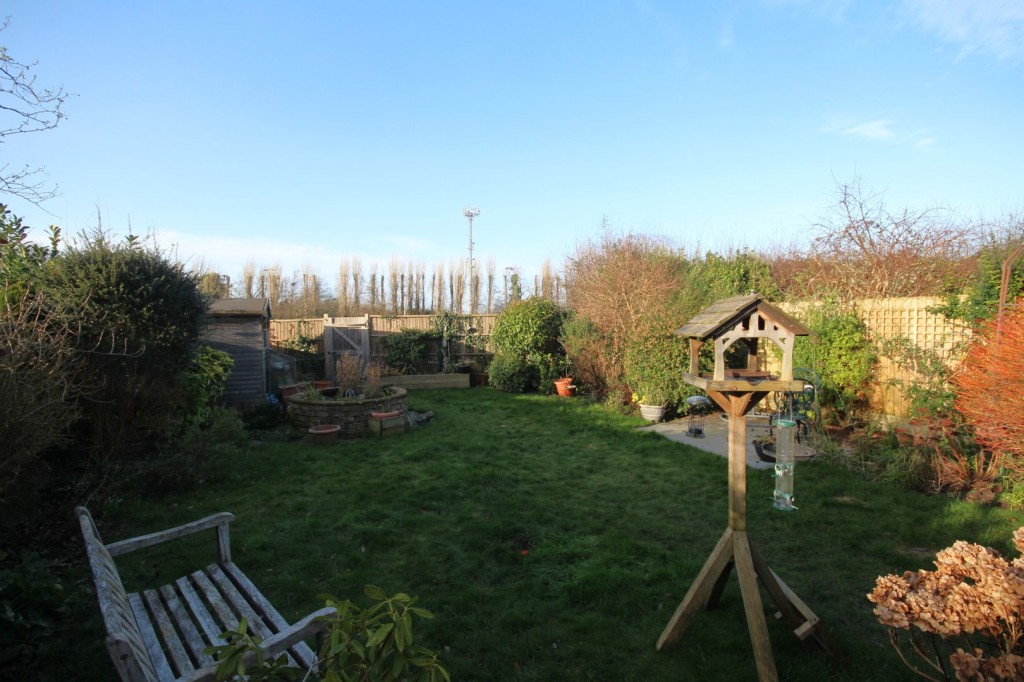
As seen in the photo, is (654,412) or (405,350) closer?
(654,412)

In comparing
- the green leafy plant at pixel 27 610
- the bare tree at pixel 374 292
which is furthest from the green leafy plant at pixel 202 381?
the bare tree at pixel 374 292

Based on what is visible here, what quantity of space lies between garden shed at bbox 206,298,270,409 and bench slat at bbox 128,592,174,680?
7.37 meters

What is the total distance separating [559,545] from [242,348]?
8052 mm

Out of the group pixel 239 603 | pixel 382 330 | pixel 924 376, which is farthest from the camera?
pixel 382 330

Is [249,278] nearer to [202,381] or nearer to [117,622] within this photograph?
[202,381]

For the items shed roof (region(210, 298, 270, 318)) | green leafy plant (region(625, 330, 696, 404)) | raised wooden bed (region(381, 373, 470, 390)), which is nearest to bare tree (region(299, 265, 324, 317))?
raised wooden bed (region(381, 373, 470, 390))

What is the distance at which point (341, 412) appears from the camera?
8.45m

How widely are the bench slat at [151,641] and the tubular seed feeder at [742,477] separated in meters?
2.39

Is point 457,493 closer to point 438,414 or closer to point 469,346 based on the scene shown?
point 438,414

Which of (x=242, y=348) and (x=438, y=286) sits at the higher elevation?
(x=438, y=286)

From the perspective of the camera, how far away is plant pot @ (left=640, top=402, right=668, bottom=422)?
9086 mm

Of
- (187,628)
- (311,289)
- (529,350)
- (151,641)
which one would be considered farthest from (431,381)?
(311,289)

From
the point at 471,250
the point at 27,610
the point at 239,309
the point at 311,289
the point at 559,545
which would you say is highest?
the point at 471,250

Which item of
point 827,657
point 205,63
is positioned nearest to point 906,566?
point 827,657
